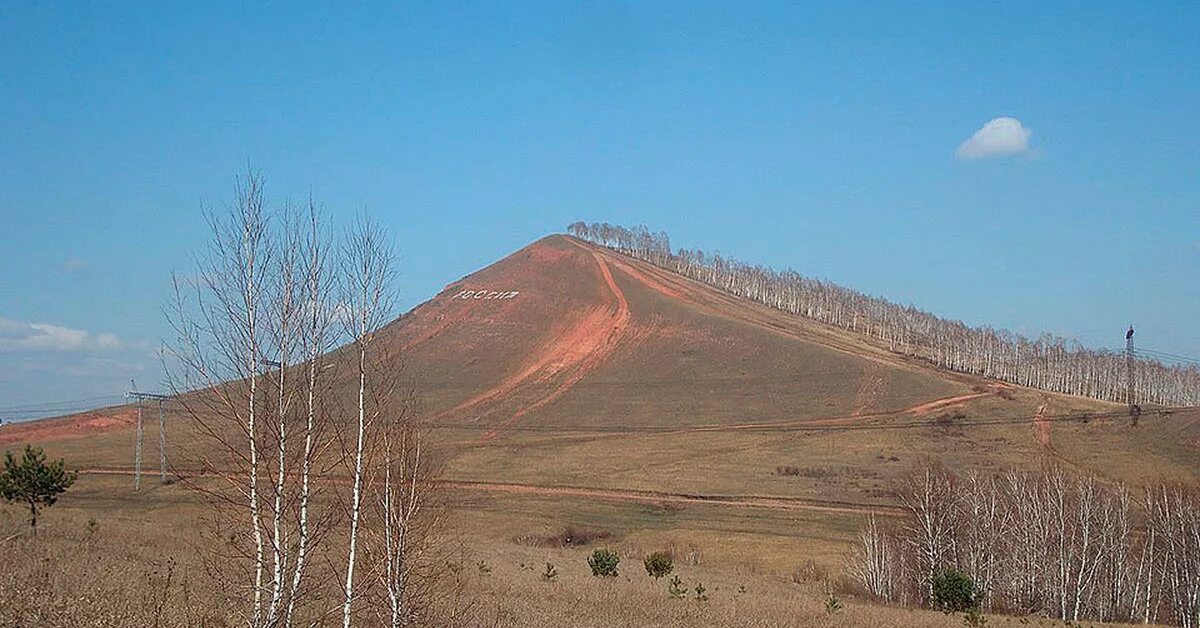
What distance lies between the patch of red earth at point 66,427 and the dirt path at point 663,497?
87.1 feet

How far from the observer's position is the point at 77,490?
68.2 metres

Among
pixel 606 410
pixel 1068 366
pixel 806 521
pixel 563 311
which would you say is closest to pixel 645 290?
pixel 563 311

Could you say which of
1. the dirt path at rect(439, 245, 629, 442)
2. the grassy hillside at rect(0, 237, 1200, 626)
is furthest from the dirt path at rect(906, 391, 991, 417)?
the dirt path at rect(439, 245, 629, 442)

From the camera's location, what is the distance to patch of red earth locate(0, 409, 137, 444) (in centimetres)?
10281

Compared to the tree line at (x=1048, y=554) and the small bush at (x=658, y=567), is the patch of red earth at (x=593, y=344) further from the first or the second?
the small bush at (x=658, y=567)

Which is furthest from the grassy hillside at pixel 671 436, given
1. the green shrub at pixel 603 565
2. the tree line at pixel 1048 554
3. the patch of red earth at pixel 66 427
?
the tree line at pixel 1048 554

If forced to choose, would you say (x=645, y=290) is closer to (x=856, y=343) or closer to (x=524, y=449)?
(x=856, y=343)

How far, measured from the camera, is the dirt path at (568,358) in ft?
381

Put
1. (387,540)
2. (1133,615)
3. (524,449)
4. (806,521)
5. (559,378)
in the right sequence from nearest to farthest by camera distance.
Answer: (387,540) < (1133,615) < (806,521) < (524,449) < (559,378)

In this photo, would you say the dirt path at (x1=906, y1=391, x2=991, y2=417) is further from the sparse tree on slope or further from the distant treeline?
the sparse tree on slope

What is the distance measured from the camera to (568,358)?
432ft

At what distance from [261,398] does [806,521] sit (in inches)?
2345

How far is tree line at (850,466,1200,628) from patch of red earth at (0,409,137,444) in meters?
85.9

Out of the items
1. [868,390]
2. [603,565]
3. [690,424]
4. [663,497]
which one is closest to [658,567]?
[603,565]
